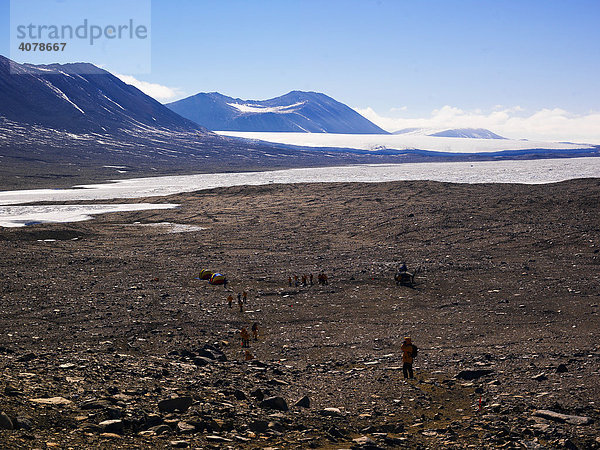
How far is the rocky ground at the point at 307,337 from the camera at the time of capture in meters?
10.8

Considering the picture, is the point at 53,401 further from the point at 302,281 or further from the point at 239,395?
the point at 302,281

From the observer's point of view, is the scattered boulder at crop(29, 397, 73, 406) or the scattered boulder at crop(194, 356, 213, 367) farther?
the scattered boulder at crop(194, 356, 213, 367)

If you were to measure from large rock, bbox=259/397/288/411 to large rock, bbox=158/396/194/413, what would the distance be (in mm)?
1521

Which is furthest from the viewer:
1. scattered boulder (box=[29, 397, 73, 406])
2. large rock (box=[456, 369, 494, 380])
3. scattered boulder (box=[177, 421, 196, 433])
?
large rock (box=[456, 369, 494, 380])

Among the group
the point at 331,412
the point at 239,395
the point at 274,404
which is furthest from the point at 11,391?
the point at 331,412

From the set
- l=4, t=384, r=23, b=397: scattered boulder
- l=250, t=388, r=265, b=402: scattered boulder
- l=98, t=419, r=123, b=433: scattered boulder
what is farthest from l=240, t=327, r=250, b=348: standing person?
l=98, t=419, r=123, b=433: scattered boulder

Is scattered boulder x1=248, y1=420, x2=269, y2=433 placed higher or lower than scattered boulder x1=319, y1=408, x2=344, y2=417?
higher

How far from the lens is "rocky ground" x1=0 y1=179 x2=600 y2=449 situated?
10763 millimetres

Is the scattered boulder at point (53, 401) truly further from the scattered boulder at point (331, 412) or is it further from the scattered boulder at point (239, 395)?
the scattered boulder at point (331, 412)

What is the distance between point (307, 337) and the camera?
19.4 m

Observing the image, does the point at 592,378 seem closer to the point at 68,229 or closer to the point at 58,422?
the point at 58,422

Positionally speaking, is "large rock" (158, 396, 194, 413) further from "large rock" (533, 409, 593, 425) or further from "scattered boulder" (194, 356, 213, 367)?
"large rock" (533, 409, 593, 425)

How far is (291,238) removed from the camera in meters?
43.0

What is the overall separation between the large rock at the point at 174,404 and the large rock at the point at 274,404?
4.99ft
